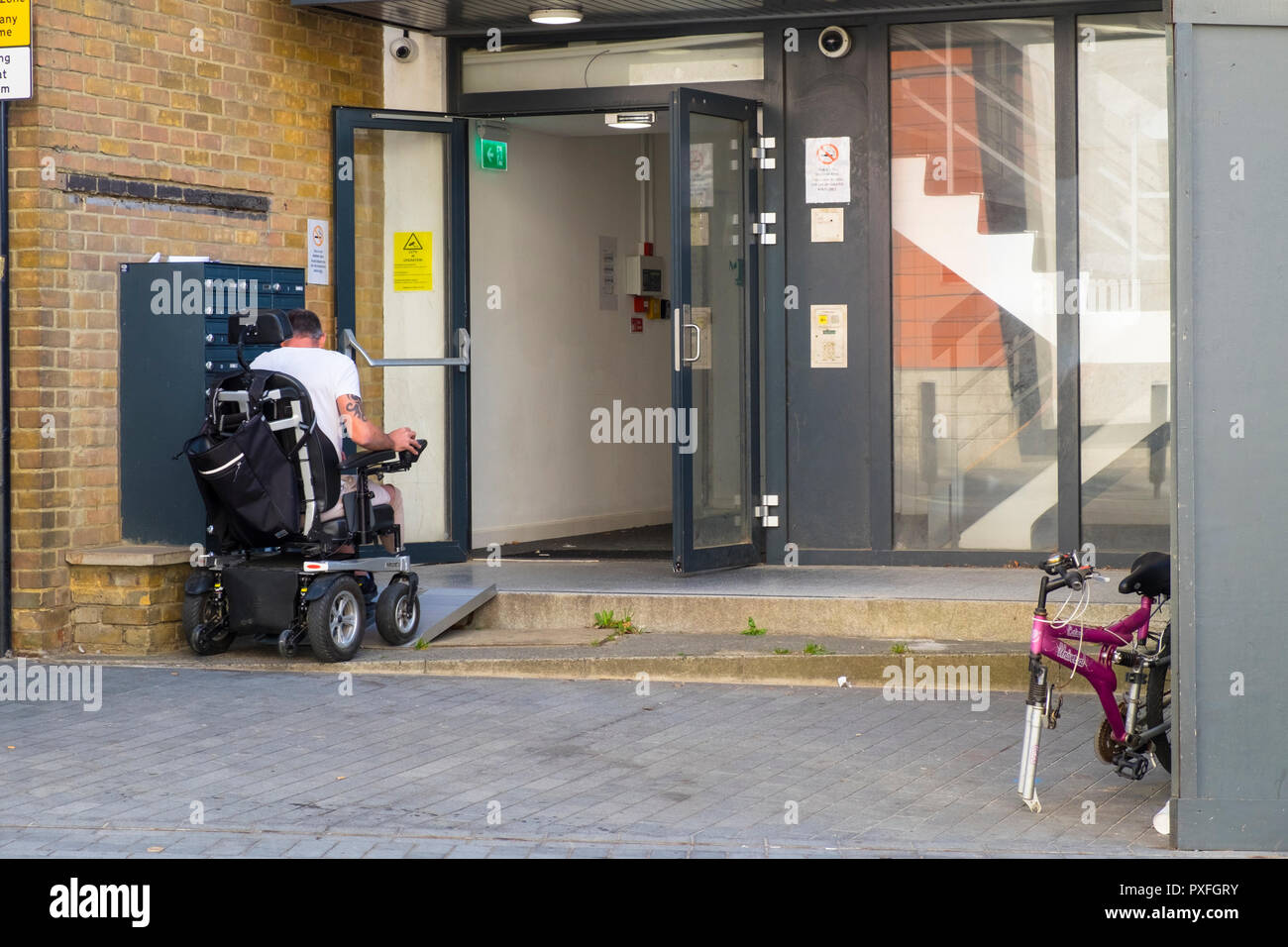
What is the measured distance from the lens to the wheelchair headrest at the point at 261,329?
7996 millimetres

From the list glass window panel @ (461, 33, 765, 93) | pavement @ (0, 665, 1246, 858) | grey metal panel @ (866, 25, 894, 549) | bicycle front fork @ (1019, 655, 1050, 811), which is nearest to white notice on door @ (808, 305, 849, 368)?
grey metal panel @ (866, 25, 894, 549)

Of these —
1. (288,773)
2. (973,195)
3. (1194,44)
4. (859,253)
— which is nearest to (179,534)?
(288,773)

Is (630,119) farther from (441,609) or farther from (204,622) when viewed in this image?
(204,622)

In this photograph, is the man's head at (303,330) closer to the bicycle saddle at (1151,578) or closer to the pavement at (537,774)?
the pavement at (537,774)

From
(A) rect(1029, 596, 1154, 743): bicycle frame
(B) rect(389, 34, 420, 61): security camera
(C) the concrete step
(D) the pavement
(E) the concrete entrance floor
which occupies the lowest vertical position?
(D) the pavement

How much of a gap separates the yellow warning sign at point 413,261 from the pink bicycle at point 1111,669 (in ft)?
18.8

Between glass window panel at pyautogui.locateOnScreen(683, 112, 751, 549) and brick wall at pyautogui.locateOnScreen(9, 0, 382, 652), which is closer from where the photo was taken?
brick wall at pyautogui.locateOnScreen(9, 0, 382, 652)

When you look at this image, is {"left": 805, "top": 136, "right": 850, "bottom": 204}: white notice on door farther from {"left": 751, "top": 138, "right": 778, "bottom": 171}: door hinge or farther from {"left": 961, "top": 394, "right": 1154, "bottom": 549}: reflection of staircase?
{"left": 961, "top": 394, "right": 1154, "bottom": 549}: reflection of staircase

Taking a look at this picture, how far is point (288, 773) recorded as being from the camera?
5980mm

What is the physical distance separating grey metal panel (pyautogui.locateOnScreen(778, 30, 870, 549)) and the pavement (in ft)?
7.72

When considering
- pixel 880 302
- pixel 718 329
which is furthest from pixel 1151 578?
pixel 718 329

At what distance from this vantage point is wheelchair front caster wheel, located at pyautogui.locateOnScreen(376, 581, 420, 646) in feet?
26.8

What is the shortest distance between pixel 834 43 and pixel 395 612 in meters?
4.37

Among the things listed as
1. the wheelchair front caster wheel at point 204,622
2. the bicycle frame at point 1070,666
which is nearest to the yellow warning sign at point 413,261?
the wheelchair front caster wheel at point 204,622
